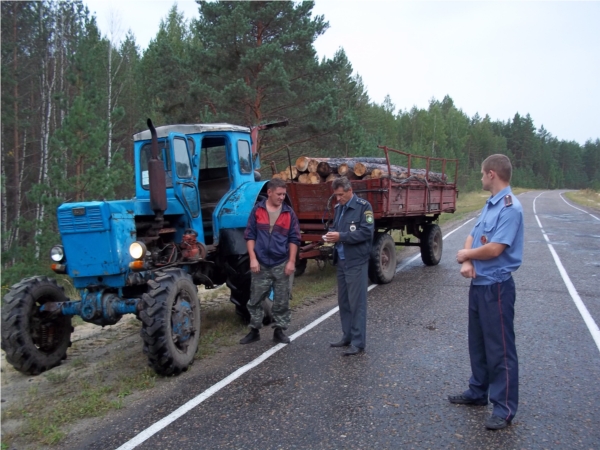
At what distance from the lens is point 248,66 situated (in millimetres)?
16062

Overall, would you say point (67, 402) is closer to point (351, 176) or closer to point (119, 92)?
point (351, 176)

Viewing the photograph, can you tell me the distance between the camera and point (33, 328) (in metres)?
5.23

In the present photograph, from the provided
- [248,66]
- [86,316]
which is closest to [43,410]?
[86,316]

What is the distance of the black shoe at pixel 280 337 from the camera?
5823 millimetres

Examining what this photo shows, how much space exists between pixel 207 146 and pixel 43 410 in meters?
3.73

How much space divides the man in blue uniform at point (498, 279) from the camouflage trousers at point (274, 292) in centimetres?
234

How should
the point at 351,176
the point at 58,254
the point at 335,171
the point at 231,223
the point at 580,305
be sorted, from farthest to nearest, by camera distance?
the point at 335,171 < the point at 351,176 < the point at 580,305 < the point at 231,223 < the point at 58,254

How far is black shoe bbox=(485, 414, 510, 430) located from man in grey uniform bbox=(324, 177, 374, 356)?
1.80 meters

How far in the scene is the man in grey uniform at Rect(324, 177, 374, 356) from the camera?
17.7 feet

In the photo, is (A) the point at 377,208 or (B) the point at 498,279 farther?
(A) the point at 377,208

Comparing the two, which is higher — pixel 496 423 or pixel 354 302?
pixel 354 302

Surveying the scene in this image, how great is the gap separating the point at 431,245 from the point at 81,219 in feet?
25.4

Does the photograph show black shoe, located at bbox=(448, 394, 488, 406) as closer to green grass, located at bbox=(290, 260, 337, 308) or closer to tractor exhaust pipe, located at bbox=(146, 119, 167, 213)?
tractor exhaust pipe, located at bbox=(146, 119, 167, 213)

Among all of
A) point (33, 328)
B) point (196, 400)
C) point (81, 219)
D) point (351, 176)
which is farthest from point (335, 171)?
Answer: point (196, 400)
